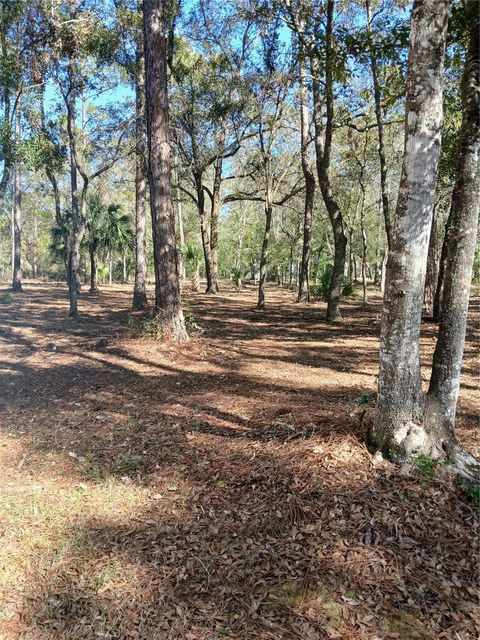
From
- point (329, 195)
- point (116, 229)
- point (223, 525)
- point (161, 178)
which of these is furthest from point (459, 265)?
point (116, 229)

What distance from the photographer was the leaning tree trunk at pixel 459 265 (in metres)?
3.05

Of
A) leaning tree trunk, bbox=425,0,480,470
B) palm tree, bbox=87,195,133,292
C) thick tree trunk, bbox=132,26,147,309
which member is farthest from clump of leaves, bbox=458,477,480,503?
palm tree, bbox=87,195,133,292

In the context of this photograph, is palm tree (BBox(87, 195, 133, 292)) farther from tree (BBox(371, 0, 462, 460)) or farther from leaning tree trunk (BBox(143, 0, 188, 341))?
tree (BBox(371, 0, 462, 460))

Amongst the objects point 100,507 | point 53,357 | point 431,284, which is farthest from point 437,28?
point 431,284

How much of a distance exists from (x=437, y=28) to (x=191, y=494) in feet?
12.4

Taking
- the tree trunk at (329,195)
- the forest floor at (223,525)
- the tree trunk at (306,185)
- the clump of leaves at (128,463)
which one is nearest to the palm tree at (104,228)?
the tree trunk at (306,185)

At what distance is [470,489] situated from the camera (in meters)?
2.96

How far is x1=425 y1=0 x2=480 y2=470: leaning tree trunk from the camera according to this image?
3.05 m

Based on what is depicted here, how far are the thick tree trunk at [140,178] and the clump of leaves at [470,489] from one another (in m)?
12.4

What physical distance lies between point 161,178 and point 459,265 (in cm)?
632

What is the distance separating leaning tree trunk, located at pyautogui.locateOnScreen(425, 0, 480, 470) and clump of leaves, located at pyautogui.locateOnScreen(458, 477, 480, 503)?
0.17 meters

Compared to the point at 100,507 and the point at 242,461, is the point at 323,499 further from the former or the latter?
the point at 100,507

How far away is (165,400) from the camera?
5426mm

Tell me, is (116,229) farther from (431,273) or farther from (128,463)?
(128,463)
